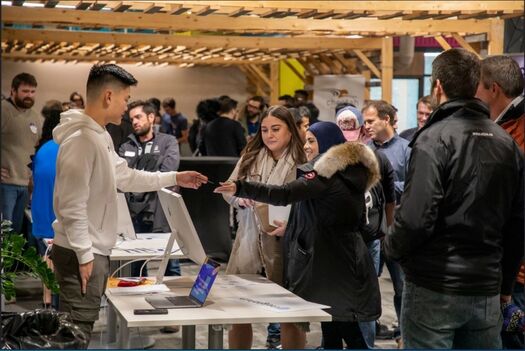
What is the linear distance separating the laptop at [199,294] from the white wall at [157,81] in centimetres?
1563

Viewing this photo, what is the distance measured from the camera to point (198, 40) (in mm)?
13359

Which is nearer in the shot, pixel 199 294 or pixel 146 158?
pixel 199 294

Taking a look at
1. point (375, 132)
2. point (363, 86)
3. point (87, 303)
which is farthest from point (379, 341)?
A: point (363, 86)

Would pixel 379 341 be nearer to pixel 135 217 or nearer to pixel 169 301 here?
pixel 135 217

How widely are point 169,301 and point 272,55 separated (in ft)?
41.4

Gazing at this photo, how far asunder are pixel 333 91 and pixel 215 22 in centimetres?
379

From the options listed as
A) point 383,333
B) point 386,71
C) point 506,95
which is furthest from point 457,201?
point 386,71

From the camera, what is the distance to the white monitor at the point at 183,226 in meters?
4.14

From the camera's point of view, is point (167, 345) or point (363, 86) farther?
point (363, 86)

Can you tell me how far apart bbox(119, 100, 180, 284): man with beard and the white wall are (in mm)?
12380

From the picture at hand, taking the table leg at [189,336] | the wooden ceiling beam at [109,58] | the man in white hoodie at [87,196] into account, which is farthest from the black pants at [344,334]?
the wooden ceiling beam at [109,58]

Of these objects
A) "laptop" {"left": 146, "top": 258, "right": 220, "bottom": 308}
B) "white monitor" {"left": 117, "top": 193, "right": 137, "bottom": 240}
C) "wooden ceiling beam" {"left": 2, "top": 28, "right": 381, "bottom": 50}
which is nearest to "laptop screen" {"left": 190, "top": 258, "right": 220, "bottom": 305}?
"laptop" {"left": 146, "top": 258, "right": 220, "bottom": 308}

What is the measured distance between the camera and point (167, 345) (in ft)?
20.9

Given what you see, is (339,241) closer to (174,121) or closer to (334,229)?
(334,229)
